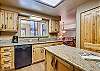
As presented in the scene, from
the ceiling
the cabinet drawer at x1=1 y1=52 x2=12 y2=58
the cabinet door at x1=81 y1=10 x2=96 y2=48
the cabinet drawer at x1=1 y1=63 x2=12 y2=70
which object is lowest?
the cabinet drawer at x1=1 y1=63 x2=12 y2=70

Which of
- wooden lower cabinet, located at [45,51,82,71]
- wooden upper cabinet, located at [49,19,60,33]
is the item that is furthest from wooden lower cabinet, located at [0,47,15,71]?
wooden upper cabinet, located at [49,19,60,33]

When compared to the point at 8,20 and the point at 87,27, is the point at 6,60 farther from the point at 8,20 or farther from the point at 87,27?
the point at 87,27

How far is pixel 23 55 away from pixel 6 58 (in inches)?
25.2

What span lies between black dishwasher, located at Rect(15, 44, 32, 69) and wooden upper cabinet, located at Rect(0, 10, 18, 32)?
0.79m

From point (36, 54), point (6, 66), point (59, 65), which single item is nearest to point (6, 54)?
point (6, 66)

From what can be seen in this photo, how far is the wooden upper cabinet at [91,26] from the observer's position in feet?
11.0

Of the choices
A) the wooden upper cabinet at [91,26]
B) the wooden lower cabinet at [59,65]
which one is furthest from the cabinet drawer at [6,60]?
the wooden upper cabinet at [91,26]

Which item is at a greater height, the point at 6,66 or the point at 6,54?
the point at 6,54

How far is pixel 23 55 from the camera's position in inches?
156

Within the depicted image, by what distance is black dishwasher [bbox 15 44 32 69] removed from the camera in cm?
375

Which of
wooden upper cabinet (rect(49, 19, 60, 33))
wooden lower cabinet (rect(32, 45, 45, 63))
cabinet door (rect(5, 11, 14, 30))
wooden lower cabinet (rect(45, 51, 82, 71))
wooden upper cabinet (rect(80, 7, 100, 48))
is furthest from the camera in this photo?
wooden upper cabinet (rect(49, 19, 60, 33))

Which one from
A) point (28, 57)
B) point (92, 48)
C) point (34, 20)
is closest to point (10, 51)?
point (28, 57)

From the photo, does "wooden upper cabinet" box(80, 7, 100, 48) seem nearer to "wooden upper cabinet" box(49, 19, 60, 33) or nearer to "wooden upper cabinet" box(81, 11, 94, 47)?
"wooden upper cabinet" box(81, 11, 94, 47)

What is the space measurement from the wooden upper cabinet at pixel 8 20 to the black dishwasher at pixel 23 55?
2.58ft
